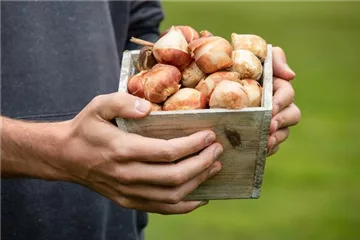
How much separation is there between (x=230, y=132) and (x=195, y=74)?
0.15 m

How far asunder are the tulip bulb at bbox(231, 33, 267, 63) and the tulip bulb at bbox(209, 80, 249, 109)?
0.21m

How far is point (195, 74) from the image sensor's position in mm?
2021

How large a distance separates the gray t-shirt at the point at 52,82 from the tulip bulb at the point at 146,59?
46cm

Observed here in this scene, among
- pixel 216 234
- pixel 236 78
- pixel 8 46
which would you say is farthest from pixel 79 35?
pixel 216 234

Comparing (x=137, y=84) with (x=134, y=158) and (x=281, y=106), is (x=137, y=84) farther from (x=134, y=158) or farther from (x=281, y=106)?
(x=281, y=106)

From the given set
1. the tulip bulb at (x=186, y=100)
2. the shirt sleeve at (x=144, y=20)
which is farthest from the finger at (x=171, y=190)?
the shirt sleeve at (x=144, y=20)

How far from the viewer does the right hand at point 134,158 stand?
6.28 feet

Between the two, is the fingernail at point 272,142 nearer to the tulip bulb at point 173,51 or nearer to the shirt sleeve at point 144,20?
the tulip bulb at point 173,51

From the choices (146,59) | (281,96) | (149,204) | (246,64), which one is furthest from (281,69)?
(149,204)

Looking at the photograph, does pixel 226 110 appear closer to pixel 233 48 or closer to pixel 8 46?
pixel 233 48

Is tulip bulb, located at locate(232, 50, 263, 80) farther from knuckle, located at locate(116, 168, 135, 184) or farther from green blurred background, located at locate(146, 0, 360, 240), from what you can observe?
green blurred background, located at locate(146, 0, 360, 240)

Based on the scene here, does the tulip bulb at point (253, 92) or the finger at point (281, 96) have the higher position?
the tulip bulb at point (253, 92)

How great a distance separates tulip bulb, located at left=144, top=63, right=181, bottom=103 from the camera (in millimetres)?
1946

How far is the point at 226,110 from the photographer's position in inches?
74.9
